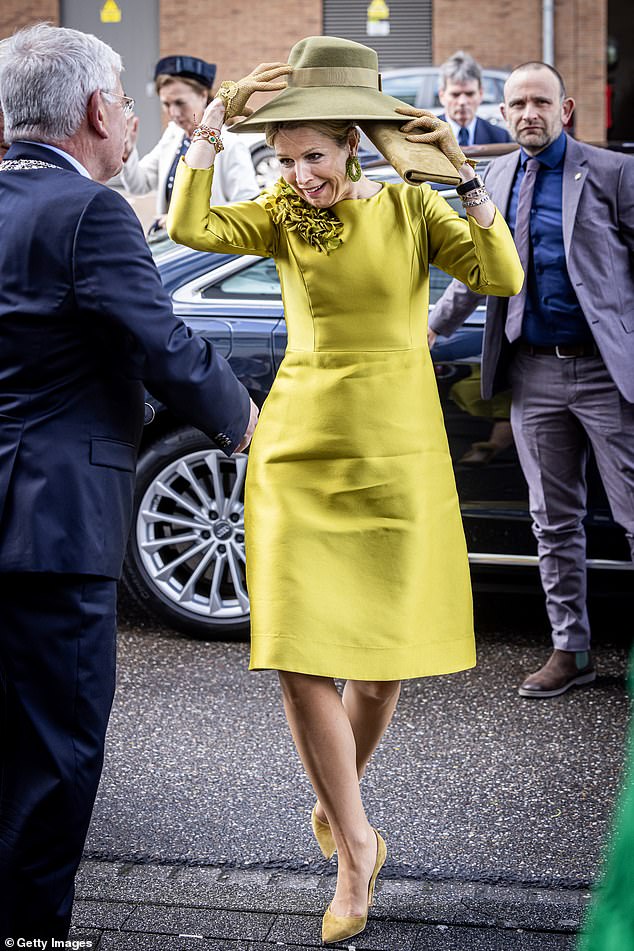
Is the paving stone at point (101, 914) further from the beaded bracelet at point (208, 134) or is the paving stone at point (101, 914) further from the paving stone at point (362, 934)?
the beaded bracelet at point (208, 134)

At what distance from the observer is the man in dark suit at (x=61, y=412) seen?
269cm

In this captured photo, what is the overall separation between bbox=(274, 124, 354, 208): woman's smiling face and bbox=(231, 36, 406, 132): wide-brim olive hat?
58 mm

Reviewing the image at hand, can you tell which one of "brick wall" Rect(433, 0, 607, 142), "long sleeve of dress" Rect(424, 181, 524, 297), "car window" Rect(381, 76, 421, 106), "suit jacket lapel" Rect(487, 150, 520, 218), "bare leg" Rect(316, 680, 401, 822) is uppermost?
"brick wall" Rect(433, 0, 607, 142)

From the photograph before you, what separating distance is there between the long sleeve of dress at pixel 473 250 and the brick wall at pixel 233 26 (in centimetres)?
1981

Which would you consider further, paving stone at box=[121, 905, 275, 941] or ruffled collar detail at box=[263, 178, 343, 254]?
ruffled collar detail at box=[263, 178, 343, 254]

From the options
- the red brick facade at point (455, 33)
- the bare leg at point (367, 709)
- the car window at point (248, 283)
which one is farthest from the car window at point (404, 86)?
the bare leg at point (367, 709)

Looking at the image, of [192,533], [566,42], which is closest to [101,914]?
[192,533]

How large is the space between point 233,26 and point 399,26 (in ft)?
8.92

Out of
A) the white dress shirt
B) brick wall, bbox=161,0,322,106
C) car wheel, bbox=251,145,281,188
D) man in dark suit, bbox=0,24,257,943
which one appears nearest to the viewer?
man in dark suit, bbox=0,24,257,943

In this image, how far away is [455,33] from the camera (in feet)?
73.1

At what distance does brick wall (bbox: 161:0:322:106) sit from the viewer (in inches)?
878

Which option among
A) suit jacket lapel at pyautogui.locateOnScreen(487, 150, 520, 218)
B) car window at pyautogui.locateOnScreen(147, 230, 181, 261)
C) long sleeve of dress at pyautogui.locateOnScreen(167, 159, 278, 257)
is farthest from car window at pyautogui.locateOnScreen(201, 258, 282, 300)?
long sleeve of dress at pyautogui.locateOnScreen(167, 159, 278, 257)

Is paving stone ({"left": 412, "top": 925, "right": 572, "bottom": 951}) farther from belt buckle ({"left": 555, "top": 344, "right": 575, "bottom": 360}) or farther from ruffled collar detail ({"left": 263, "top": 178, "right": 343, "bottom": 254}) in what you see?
belt buckle ({"left": 555, "top": 344, "right": 575, "bottom": 360})
